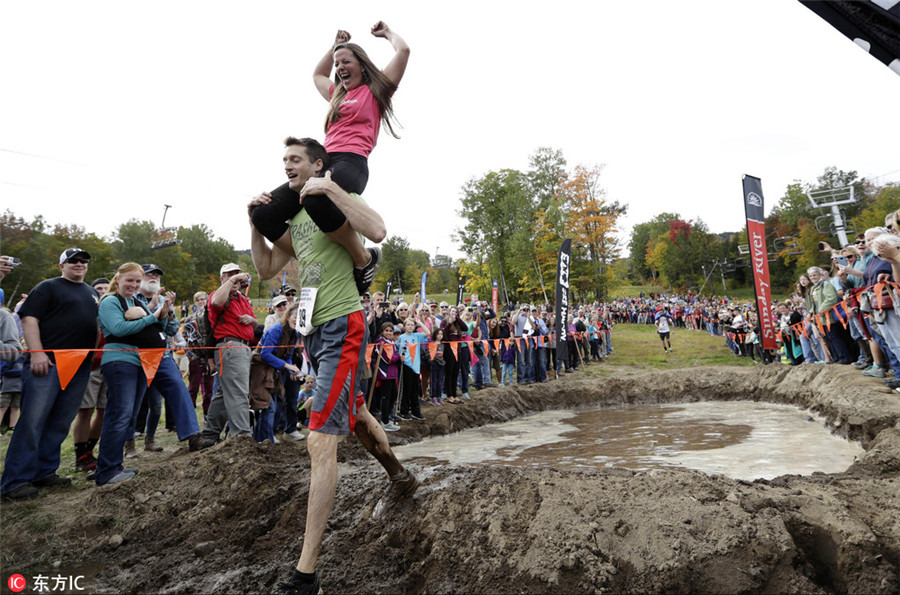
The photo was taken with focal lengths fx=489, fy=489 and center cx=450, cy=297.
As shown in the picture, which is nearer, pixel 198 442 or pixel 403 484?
pixel 403 484

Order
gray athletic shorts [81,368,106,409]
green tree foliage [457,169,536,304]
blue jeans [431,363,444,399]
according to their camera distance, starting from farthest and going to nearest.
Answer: green tree foliage [457,169,536,304] < blue jeans [431,363,444,399] < gray athletic shorts [81,368,106,409]

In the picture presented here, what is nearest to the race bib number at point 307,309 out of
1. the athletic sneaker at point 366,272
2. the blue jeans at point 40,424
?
the athletic sneaker at point 366,272

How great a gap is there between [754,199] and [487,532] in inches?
518

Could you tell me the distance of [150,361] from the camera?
4477 mm

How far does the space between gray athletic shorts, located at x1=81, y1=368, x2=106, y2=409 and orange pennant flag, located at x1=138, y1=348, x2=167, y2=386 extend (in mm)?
855

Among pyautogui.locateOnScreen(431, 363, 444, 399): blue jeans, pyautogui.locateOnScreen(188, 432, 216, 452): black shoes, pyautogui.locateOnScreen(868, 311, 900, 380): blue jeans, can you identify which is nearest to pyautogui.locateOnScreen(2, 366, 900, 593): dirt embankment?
pyautogui.locateOnScreen(188, 432, 216, 452): black shoes

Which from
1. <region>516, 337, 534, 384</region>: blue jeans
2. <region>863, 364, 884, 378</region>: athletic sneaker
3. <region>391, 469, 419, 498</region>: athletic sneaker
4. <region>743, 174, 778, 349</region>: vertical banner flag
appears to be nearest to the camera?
<region>391, 469, 419, 498</region>: athletic sneaker

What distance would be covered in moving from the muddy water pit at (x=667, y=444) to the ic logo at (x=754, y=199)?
5772mm

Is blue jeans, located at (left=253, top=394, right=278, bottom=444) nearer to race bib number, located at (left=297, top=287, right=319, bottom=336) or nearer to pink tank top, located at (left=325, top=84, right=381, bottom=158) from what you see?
race bib number, located at (left=297, top=287, right=319, bottom=336)

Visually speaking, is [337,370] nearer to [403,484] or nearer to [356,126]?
[403,484]

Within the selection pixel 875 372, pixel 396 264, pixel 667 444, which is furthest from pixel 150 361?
pixel 396 264

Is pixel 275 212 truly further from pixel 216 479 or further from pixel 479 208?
pixel 479 208

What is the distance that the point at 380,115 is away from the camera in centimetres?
300

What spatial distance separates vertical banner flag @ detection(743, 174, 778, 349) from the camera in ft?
39.1
